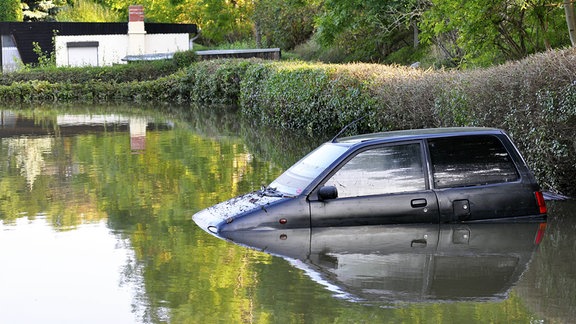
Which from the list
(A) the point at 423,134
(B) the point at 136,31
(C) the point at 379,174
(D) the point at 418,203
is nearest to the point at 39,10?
(B) the point at 136,31

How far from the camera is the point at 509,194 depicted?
10953 mm

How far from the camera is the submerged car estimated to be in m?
10.6

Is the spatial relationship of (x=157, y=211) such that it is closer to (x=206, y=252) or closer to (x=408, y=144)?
(x=206, y=252)

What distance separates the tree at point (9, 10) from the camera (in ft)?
214

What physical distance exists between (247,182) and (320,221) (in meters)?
5.69

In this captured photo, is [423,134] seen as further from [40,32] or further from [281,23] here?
[40,32]

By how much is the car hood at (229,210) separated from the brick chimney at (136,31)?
45.7m

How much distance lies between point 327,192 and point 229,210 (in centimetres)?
139

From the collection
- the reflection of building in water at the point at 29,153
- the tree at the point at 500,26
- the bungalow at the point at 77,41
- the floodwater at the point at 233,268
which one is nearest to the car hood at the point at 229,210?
the floodwater at the point at 233,268

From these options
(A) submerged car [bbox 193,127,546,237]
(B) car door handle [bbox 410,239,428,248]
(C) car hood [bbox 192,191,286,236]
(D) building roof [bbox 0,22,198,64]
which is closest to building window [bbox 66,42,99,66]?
(D) building roof [bbox 0,22,198,64]

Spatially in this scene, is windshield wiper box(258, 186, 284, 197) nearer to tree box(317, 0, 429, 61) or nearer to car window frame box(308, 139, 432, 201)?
car window frame box(308, 139, 432, 201)

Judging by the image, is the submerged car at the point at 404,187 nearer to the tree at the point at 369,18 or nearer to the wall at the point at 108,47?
the tree at the point at 369,18

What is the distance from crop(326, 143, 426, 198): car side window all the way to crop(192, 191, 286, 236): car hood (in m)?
0.77

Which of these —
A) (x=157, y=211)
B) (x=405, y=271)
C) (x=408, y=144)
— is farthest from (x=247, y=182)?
(x=405, y=271)
